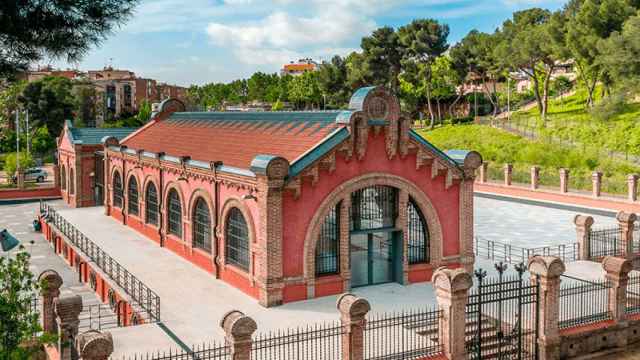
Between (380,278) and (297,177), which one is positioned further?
(380,278)

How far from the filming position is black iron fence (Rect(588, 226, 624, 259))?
2647cm

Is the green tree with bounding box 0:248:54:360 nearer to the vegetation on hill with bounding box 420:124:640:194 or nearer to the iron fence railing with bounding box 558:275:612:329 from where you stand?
the iron fence railing with bounding box 558:275:612:329

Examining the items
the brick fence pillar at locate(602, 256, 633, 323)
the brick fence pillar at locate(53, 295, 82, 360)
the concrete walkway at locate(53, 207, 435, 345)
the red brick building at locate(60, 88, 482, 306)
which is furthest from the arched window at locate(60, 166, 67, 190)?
the brick fence pillar at locate(602, 256, 633, 323)

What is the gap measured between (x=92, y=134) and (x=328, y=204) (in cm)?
3012

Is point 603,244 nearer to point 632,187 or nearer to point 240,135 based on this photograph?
point 632,187

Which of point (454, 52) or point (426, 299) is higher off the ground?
point (454, 52)

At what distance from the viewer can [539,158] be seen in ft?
177

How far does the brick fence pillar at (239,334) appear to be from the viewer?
1327 centimetres

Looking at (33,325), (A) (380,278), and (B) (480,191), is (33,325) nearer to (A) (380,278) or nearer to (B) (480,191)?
(A) (380,278)

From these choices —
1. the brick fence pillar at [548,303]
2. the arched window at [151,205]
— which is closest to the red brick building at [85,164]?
the arched window at [151,205]

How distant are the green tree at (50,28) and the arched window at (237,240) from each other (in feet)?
32.9

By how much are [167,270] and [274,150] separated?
251 inches

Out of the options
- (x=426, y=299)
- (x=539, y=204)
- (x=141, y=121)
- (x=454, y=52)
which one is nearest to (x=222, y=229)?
(x=426, y=299)

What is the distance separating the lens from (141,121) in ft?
343
